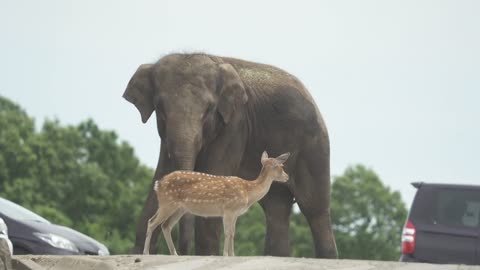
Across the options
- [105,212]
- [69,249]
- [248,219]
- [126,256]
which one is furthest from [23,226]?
[248,219]

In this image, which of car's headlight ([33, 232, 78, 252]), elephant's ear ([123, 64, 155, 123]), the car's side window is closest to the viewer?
the car's side window

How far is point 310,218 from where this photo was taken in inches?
1433

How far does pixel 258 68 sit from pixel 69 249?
24.9 ft

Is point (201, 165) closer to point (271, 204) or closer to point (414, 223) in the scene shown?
point (271, 204)

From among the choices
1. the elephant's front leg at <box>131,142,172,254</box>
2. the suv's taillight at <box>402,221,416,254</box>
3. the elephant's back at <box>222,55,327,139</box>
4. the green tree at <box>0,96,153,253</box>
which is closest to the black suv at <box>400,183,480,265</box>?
the suv's taillight at <box>402,221,416,254</box>

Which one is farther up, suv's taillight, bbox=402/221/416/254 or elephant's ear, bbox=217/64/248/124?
elephant's ear, bbox=217/64/248/124

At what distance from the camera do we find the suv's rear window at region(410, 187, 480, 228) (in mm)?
24359

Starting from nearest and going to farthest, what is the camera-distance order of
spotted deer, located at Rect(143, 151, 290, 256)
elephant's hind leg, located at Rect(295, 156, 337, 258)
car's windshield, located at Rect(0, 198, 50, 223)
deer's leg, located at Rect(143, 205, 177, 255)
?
spotted deer, located at Rect(143, 151, 290, 256) → deer's leg, located at Rect(143, 205, 177, 255) → car's windshield, located at Rect(0, 198, 50, 223) → elephant's hind leg, located at Rect(295, 156, 337, 258)

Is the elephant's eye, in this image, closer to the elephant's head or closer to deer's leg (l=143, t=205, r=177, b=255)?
the elephant's head

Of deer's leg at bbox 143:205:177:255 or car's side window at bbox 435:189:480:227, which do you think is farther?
deer's leg at bbox 143:205:177:255

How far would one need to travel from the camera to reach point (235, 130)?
109ft

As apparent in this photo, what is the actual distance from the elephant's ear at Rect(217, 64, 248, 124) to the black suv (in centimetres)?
880

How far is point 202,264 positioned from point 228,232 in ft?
8.30

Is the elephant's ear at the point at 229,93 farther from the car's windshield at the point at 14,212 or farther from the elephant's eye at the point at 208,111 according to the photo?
the car's windshield at the point at 14,212
